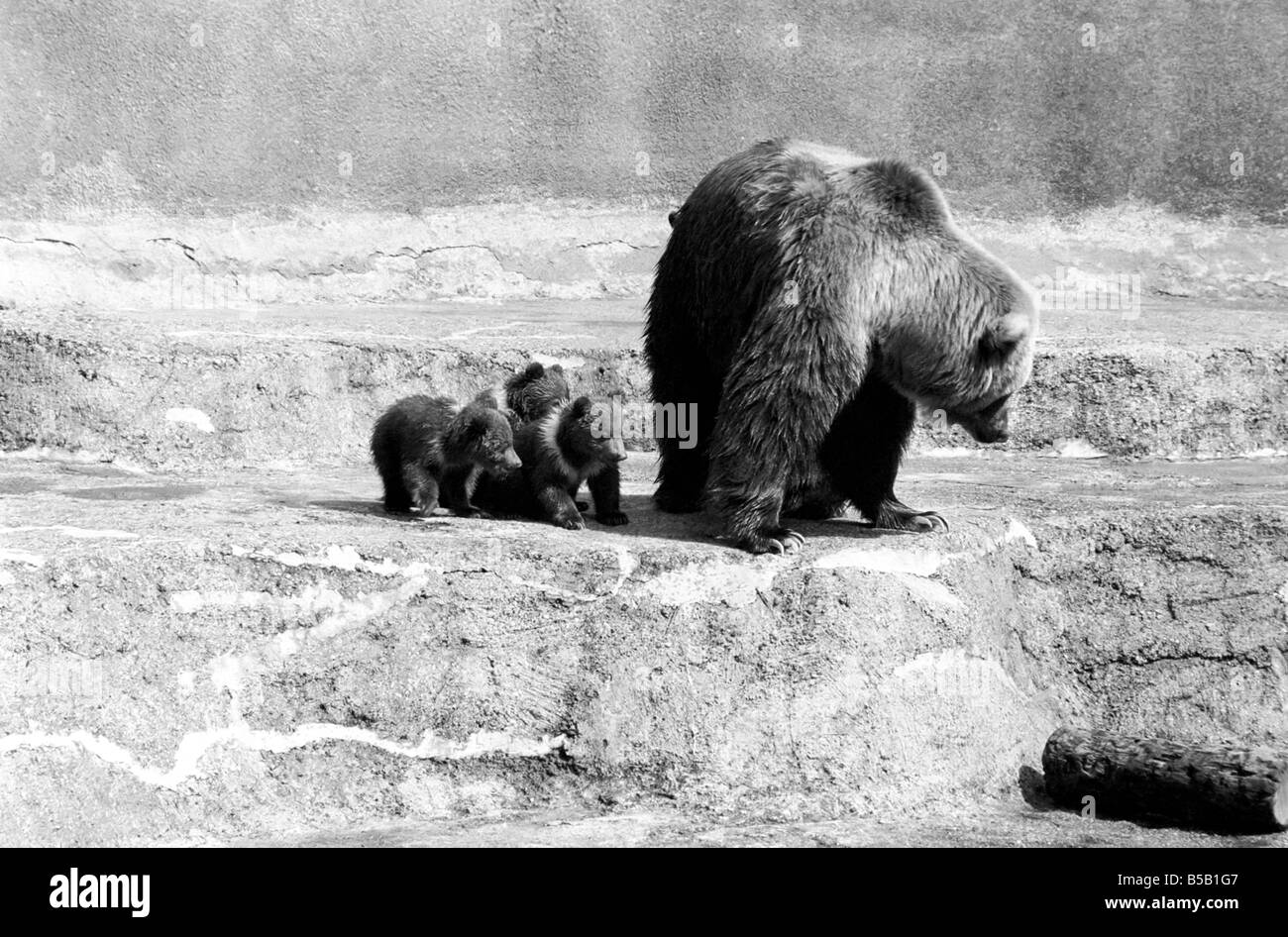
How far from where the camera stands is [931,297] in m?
5.43

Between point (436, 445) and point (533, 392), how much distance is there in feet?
2.22

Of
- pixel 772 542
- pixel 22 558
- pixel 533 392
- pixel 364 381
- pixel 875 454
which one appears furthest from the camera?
pixel 364 381

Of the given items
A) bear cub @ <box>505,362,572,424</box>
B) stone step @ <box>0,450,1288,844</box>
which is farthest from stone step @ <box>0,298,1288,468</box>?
stone step @ <box>0,450,1288,844</box>

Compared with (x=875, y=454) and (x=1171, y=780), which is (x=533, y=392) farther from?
(x=1171, y=780)

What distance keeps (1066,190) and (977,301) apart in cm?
658

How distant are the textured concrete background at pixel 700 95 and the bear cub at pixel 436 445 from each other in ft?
18.8

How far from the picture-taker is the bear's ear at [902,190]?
17.9 ft

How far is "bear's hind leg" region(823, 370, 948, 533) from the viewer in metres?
5.79

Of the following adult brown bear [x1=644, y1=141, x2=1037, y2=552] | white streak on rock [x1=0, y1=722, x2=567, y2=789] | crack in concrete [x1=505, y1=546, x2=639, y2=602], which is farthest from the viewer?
adult brown bear [x1=644, y1=141, x2=1037, y2=552]

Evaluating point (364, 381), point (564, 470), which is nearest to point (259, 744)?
point (564, 470)

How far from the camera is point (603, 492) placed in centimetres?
586

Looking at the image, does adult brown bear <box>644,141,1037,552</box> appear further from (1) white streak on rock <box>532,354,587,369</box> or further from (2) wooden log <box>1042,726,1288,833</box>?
(1) white streak on rock <box>532,354,587,369</box>

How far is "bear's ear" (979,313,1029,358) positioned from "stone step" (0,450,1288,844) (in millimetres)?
733

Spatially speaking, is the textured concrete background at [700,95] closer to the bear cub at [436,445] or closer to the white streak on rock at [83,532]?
the bear cub at [436,445]
